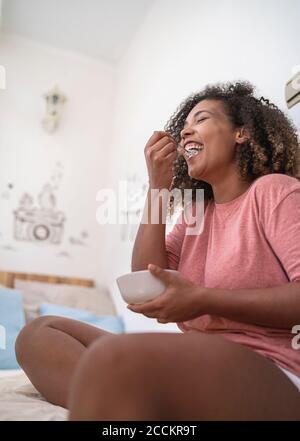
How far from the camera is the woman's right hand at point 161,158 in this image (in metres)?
0.78

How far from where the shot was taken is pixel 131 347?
378 mm

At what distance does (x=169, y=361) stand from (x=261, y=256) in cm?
29

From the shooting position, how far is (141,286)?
54 cm

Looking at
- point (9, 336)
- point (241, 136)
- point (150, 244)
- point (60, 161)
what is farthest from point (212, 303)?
point (60, 161)

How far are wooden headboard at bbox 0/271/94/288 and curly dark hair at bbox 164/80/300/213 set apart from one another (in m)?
1.37

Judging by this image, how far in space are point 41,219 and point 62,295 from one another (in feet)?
1.65

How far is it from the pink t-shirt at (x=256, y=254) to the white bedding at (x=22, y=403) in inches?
9.7

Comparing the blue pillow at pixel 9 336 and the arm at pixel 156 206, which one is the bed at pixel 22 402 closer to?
the blue pillow at pixel 9 336

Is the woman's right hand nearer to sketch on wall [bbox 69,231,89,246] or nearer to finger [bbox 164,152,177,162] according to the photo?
finger [bbox 164,152,177,162]

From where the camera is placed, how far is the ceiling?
4.85 ft

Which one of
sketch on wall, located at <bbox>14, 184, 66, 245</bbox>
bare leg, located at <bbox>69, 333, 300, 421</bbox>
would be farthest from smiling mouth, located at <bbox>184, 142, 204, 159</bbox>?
sketch on wall, located at <bbox>14, 184, 66, 245</bbox>

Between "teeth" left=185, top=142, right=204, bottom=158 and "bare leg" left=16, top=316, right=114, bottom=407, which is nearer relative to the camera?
"bare leg" left=16, top=316, right=114, bottom=407

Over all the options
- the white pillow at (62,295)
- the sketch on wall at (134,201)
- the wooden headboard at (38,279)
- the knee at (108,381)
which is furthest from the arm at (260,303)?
the wooden headboard at (38,279)
